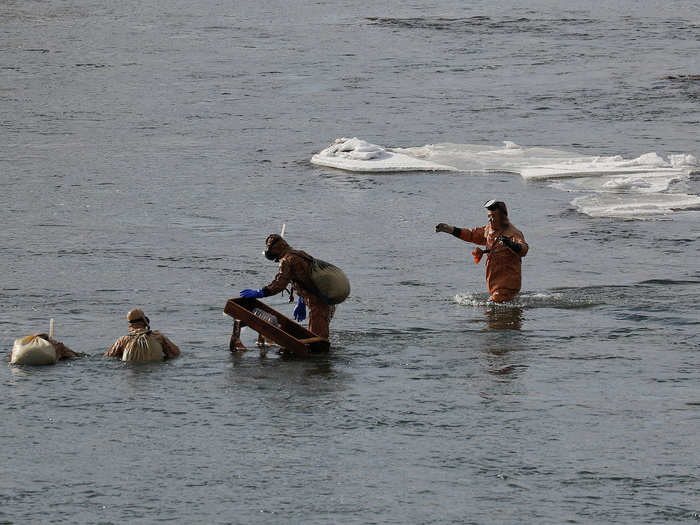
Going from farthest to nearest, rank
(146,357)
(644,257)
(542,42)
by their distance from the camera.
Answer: (542,42) < (644,257) < (146,357)

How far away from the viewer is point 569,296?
17.4 meters

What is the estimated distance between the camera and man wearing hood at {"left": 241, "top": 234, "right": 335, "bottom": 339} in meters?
14.5

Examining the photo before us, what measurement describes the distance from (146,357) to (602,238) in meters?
8.48

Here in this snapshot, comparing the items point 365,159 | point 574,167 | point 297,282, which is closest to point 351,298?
point 297,282

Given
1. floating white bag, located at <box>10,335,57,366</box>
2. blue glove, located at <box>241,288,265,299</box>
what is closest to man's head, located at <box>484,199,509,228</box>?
blue glove, located at <box>241,288,265,299</box>

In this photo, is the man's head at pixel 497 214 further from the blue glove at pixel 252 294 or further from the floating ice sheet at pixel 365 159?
the floating ice sheet at pixel 365 159

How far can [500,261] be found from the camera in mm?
16797

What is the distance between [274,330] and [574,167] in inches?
489

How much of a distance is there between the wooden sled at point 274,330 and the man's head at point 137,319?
832mm

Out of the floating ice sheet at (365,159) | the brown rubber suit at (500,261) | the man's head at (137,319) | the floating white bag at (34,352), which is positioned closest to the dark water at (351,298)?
the floating white bag at (34,352)

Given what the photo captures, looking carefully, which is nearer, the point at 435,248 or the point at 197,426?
the point at 197,426

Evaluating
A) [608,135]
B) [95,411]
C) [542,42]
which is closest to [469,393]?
[95,411]

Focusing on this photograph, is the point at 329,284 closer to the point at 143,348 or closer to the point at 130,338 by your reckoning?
the point at 143,348

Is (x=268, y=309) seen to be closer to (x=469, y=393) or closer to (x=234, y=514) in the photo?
(x=469, y=393)
